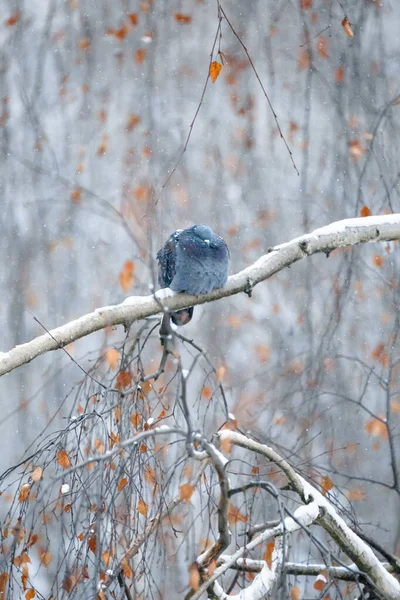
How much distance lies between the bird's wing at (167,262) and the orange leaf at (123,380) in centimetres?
69

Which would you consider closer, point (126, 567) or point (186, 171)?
point (126, 567)

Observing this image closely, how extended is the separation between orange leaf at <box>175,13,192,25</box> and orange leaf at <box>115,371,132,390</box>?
344 centimetres

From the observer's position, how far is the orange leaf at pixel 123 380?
1.54m

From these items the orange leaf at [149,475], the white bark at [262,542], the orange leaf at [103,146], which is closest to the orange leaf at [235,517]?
the white bark at [262,542]

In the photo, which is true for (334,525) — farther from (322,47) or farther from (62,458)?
(322,47)

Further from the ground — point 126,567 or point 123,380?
point 123,380

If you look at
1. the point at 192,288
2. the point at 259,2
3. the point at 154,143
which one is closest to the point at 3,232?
the point at 154,143

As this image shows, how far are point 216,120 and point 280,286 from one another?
982 mm

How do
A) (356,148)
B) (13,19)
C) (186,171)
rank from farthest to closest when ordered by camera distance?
(13,19) → (186,171) → (356,148)

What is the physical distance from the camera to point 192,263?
203cm

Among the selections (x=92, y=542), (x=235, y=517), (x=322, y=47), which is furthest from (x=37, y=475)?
(x=322, y=47)

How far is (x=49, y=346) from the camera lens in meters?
1.71

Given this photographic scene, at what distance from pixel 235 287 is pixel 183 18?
3.01m

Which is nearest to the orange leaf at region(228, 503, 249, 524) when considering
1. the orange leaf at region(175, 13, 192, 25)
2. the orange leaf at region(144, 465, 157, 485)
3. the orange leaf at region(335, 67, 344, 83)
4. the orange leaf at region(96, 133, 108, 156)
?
the orange leaf at region(144, 465, 157, 485)
